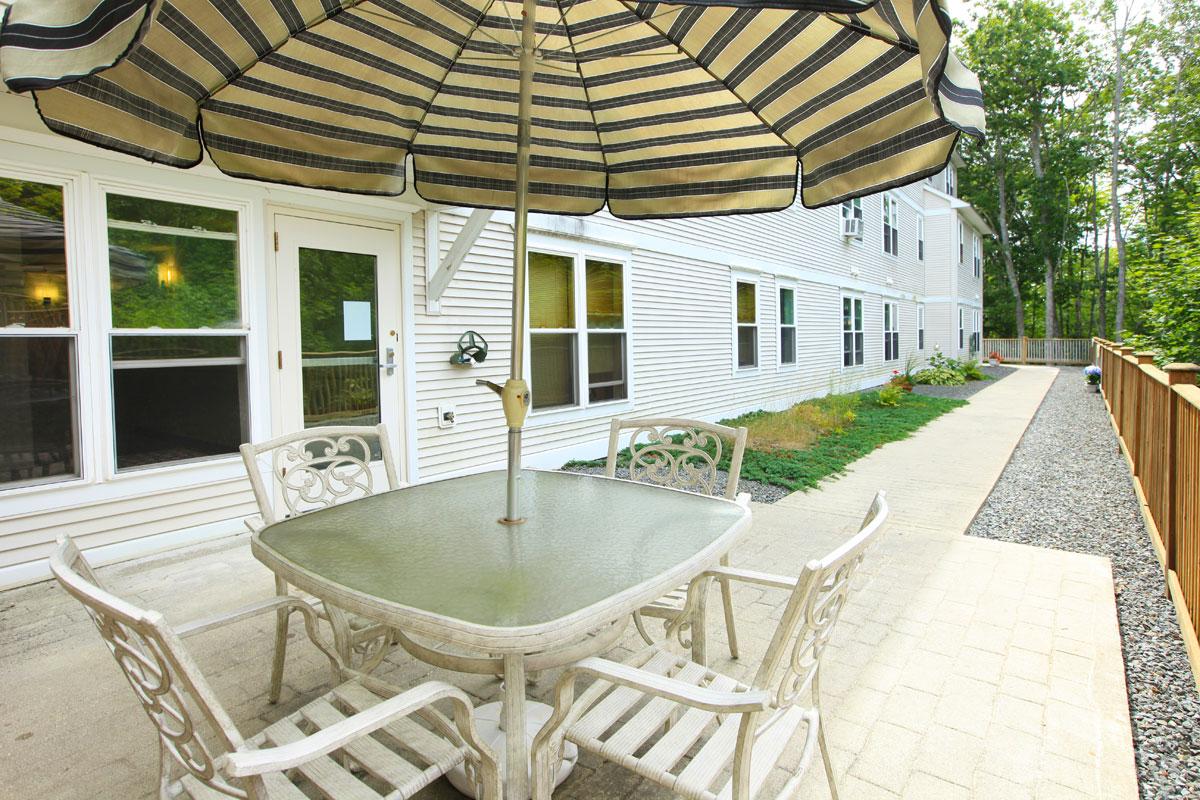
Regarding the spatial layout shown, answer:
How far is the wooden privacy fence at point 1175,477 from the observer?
2799mm

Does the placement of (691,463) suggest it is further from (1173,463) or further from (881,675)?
(1173,463)

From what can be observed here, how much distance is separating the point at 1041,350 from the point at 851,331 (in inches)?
743

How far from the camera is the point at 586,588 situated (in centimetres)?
156

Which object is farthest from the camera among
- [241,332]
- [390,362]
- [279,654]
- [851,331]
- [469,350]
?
[851,331]

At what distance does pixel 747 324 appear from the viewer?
32.8 feet

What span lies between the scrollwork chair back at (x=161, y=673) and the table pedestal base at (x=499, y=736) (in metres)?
0.72

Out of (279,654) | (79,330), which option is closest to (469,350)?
(79,330)

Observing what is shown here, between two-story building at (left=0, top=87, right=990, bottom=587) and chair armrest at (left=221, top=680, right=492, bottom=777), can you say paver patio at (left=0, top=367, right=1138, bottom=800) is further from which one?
chair armrest at (left=221, top=680, right=492, bottom=777)

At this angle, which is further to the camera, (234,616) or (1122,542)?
(1122,542)

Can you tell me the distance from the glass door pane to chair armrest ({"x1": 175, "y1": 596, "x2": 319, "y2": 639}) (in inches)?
107

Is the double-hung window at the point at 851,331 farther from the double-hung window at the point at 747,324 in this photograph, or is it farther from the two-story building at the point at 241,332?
the two-story building at the point at 241,332

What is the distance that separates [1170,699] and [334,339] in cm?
482

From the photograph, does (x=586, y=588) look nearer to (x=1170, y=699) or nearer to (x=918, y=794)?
(x=918, y=794)

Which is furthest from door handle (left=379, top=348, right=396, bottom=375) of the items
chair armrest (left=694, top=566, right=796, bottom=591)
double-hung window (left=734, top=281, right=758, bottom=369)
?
double-hung window (left=734, top=281, right=758, bottom=369)
